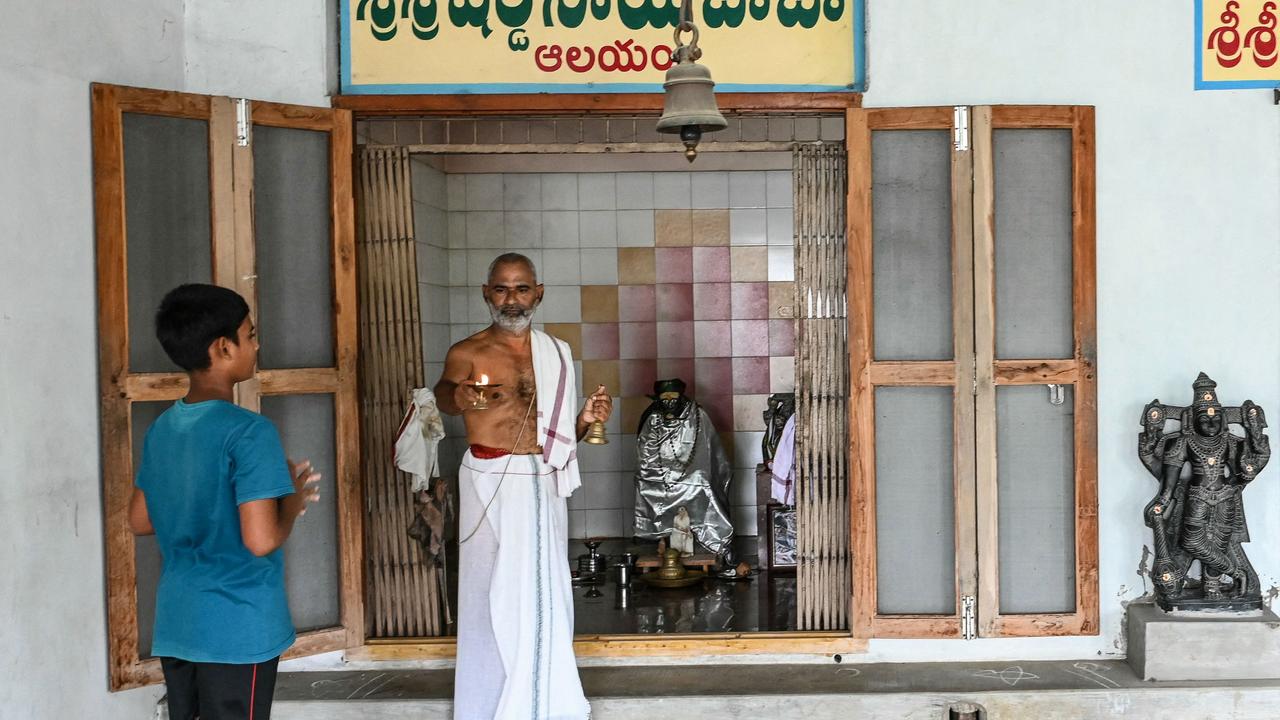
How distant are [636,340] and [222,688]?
531 cm

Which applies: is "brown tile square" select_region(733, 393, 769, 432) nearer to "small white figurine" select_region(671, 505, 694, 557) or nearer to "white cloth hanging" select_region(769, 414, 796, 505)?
"small white figurine" select_region(671, 505, 694, 557)

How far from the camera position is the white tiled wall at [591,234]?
7852 mm

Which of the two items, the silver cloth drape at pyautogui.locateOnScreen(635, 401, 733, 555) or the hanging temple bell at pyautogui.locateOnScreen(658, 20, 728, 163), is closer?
the hanging temple bell at pyautogui.locateOnScreen(658, 20, 728, 163)

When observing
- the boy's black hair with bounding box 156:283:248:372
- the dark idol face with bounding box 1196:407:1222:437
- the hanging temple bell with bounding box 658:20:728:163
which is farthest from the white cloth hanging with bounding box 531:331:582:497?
the dark idol face with bounding box 1196:407:1222:437

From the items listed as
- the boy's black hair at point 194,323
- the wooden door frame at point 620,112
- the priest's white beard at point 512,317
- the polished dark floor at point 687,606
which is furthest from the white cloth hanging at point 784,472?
the boy's black hair at point 194,323

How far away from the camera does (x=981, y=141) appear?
4.68 metres

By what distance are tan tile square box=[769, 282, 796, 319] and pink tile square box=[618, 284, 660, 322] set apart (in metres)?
0.07

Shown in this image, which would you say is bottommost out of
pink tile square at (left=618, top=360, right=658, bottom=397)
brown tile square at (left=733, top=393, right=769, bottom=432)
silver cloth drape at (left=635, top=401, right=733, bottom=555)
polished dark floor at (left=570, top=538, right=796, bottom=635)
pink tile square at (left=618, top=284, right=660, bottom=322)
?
polished dark floor at (left=570, top=538, right=796, bottom=635)

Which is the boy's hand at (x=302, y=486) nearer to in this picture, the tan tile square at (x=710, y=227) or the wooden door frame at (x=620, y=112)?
the wooden door frame at (x=620, y=112)

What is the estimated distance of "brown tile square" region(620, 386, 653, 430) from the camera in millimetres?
7973

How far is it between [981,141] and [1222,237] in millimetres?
1125

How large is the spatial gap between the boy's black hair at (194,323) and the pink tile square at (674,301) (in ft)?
17.3

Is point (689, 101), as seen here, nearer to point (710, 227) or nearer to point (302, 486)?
point (302, 486)

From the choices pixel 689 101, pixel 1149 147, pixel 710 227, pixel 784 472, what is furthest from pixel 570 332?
pixel 689 101
